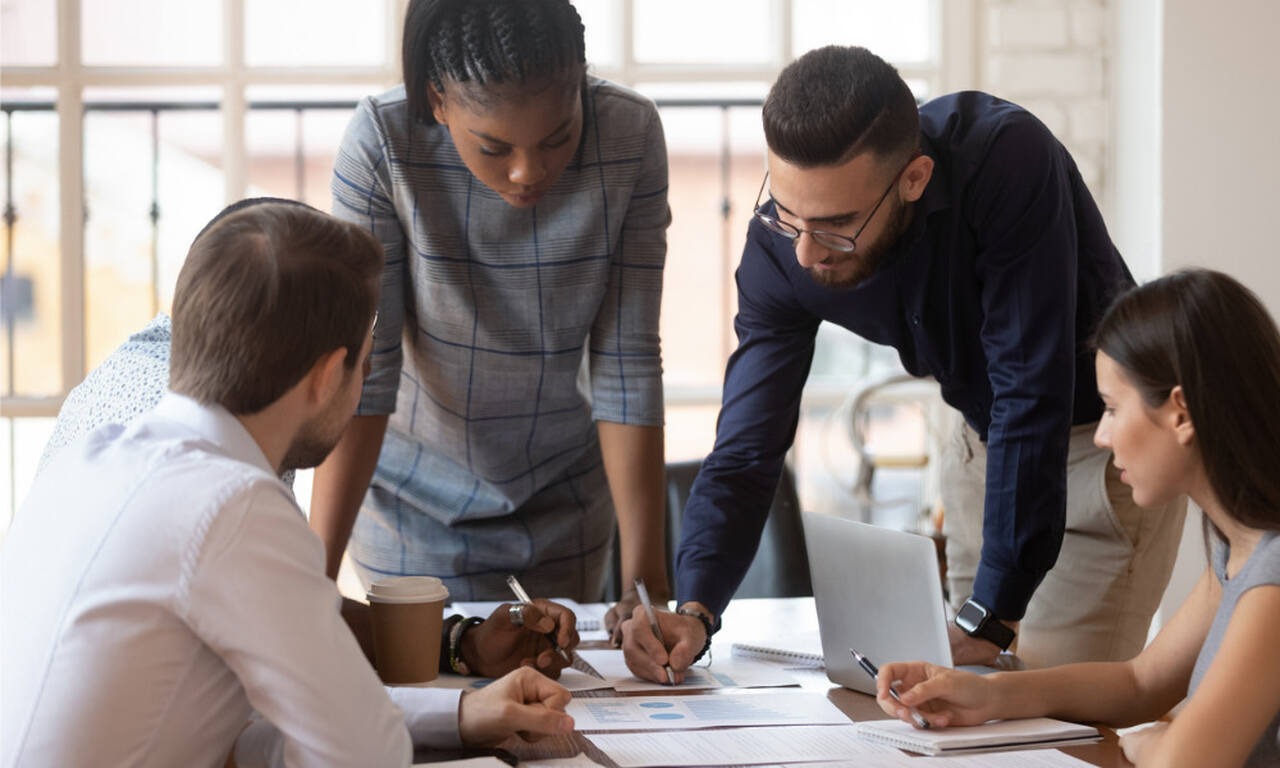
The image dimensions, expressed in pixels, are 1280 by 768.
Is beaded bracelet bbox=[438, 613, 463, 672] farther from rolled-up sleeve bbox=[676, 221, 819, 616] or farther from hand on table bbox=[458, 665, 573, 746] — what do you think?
rolled-up sleeve bbox=[676, 221, 819, 616]

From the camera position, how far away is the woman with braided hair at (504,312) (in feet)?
4.88

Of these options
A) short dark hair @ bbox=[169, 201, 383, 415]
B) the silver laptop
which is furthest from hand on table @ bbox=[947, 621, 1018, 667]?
short dark hair @ bbox=[169, 201, 383, 415]

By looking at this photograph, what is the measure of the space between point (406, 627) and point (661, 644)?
10.8 inches

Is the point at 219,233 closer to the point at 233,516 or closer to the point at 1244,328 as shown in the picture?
the point at 233,516

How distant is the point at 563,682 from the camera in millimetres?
1335

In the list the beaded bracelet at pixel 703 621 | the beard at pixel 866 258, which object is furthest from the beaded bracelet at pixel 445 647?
the beard at pixel 866 258

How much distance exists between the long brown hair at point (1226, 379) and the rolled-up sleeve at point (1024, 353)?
0.95ft

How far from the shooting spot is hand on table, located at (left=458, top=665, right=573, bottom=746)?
3.53 feet

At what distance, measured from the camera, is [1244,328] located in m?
1.13

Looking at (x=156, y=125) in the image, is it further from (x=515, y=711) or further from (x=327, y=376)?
(x=515, y=711)

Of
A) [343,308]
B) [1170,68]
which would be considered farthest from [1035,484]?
[1170,68]

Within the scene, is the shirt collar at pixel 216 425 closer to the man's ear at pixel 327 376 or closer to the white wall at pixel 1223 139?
the man's ear at pixel 327 376

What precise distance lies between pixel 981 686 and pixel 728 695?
261 millimetres

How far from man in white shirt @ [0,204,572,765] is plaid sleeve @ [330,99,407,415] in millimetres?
578
